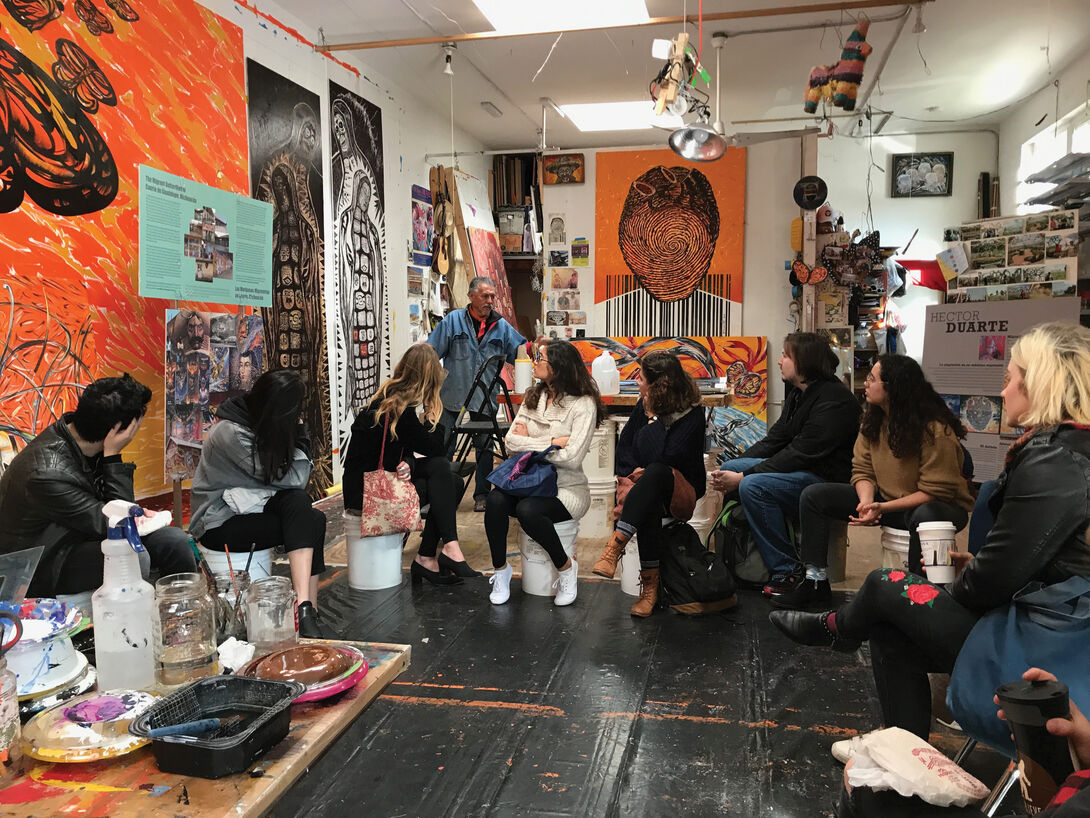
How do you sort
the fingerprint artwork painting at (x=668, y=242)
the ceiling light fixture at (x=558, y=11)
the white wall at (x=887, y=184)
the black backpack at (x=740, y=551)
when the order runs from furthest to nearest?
the white wall at (x=887, y=184), the fingerprint artwork painting at (x=668, y=242), the ceiling light fixture at (x=558, y=11), the black backpack at (x=740, y=551)

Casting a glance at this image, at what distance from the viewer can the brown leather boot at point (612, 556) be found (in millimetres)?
3475

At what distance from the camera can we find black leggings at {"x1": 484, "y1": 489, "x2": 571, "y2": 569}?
12.0 feet

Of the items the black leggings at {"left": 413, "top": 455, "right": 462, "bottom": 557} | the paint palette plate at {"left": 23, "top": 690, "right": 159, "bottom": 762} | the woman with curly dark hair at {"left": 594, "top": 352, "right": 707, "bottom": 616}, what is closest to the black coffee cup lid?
the paint palette plate at {"left": 23, "top": 690, "right": 159, "bottom": 762}

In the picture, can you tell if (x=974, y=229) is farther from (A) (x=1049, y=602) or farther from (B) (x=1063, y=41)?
(A) (x=1049, y=602)

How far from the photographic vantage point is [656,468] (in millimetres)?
3539

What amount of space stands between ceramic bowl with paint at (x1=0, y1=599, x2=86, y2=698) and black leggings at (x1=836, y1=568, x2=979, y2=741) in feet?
6.09

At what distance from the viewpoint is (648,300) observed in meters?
7.82

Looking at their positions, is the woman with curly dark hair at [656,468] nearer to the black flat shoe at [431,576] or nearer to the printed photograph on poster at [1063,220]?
the black flat shoe at [431,576]

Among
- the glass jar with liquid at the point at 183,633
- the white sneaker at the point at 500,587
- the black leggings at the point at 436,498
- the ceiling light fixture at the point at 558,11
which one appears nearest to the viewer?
the glass jar with liquid at the point at 183,633

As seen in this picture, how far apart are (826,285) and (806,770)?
519 cm

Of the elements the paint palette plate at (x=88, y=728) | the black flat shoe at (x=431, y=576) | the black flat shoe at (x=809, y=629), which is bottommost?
the black flat shoe at (x=431, y=576)

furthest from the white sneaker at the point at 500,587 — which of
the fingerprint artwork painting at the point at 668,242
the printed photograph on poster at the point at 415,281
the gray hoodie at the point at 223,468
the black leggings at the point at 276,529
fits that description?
the fingerprint artwork painting at the point at 668,242

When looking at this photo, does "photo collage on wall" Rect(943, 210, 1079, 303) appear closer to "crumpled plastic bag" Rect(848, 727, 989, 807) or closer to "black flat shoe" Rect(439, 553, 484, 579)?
"black flat shoe" Rect(439, 553, 484, 579)

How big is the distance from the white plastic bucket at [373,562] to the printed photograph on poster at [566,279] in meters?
4.49
